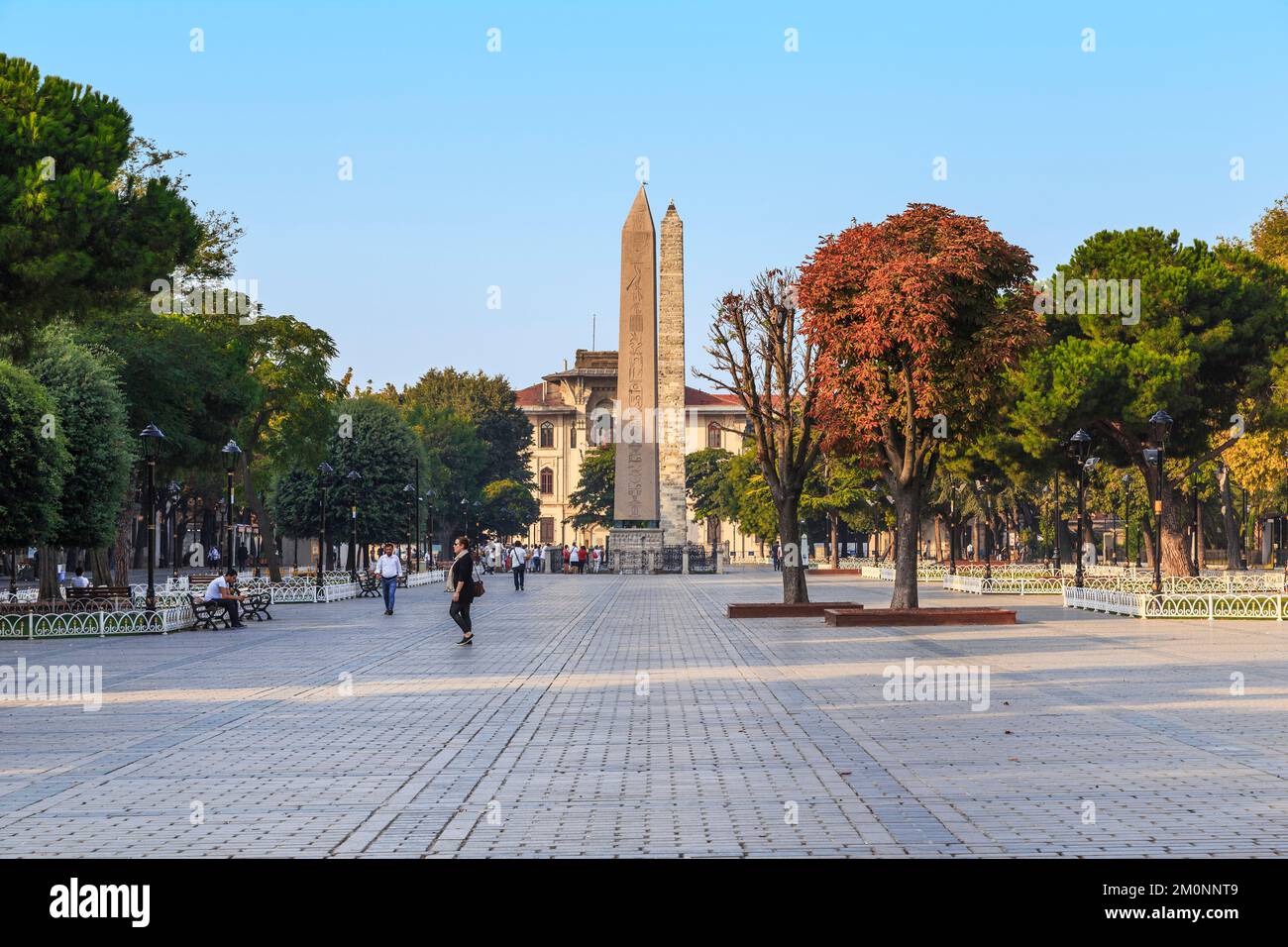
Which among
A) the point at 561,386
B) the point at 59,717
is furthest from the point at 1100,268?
the point at 561,386

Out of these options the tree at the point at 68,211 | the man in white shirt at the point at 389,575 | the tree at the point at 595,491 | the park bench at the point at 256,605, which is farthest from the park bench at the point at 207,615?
the tree at the point at 595,491

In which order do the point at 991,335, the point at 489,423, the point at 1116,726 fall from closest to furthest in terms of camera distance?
1. the point at 1116,726
2. the point at 991,335
3. the point at 489,423

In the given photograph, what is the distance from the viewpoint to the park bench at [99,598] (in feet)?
95.7

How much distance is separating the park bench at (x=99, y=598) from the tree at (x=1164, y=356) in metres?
22.7

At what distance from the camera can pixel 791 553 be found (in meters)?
30.4

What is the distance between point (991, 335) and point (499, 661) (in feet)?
37.5

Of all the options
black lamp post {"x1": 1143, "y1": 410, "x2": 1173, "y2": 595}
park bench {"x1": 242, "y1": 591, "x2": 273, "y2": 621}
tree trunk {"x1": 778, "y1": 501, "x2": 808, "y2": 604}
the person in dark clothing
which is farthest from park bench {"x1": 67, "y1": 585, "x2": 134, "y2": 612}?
black lamp post {"x1": 1143, "y1": 410, "x2": 1173, "y2": 595}

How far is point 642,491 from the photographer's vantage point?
59625 millimetres

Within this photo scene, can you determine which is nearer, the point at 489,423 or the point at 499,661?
the point at 499,661

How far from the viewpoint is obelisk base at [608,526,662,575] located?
216 ft

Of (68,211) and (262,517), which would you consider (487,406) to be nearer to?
(262,517)

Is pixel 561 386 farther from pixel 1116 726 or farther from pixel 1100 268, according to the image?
pixel 1116 726

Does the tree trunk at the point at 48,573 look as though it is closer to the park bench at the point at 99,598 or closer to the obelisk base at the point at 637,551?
the park bench at the point at 99,598
